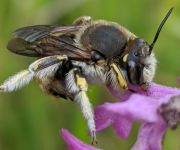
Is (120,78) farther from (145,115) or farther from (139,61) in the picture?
(145,115)

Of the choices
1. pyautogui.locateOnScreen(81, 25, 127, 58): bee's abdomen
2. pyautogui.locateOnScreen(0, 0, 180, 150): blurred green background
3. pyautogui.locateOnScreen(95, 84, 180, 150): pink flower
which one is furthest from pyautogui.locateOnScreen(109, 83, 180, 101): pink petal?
pyautogui.locateOnScreen(0, 0, 180, 150): blurred green background

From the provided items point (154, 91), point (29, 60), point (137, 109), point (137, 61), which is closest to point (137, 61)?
point (137, 61)

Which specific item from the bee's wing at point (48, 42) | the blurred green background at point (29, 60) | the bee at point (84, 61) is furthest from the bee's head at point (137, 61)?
the blurred green background at point (29, 60)

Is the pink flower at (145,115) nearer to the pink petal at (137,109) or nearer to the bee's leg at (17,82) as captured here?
the pink petal at (137,109)

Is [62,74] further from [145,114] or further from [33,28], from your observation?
[145,114]

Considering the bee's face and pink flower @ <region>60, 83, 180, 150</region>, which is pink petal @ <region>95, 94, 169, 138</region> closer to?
pink flower @ <region>60, 83, 180, 150</region>
